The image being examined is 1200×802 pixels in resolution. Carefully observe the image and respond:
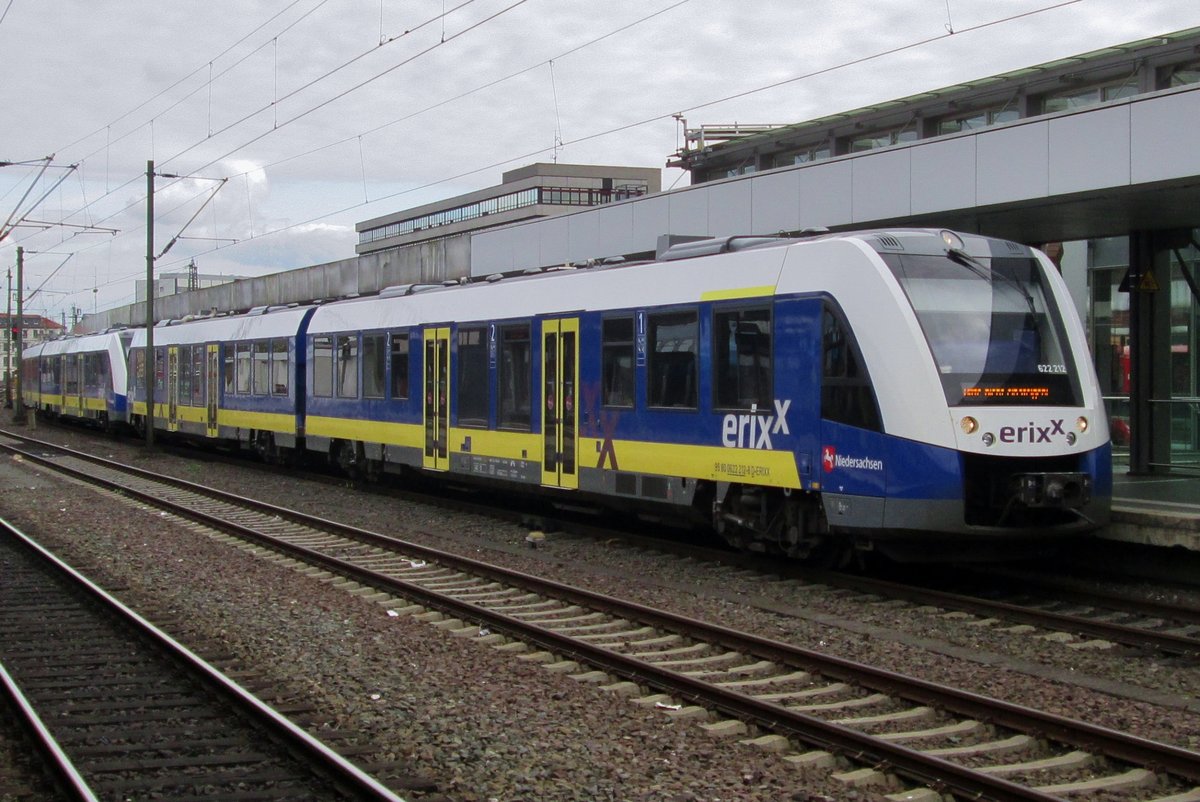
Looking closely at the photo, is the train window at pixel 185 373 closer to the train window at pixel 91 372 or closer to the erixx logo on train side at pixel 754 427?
the train window at pixel 91 372

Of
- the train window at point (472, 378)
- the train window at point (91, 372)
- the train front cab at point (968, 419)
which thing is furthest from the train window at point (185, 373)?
the train front cab at point (968, 419)

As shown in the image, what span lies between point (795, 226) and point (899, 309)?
6176mm

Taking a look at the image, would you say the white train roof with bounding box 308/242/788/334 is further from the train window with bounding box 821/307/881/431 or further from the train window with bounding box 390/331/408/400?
the train window with bounding box 821/307/881/431

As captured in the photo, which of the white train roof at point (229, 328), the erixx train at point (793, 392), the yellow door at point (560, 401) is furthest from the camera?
the white train roof at point (229, 328)

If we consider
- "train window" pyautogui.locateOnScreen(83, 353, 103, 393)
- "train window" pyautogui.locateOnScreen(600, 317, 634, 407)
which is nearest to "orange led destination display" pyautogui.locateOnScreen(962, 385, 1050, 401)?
"train window" pyautogui.locateOnScreen(600, 317, 634, 407)

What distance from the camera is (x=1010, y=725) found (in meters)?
6.43

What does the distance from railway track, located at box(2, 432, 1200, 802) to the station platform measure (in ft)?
15.2

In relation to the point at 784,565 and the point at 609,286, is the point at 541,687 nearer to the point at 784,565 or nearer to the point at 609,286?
the point at 784,565

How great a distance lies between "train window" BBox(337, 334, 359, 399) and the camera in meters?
19.9

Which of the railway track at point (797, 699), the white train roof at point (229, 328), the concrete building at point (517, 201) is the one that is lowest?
the railway track at point (797, 699)

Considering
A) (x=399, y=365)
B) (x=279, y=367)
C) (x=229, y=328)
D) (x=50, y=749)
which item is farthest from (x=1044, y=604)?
(x=229, y=328)

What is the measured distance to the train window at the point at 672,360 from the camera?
1233 cm

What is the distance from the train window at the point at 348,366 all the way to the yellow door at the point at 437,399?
2.68 m

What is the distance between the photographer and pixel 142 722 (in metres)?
6.92
